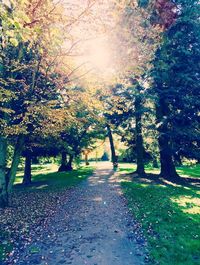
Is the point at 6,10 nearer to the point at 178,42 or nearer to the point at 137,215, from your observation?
the point at 137,215

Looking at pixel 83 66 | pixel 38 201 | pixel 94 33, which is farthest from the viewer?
pixel 38 201

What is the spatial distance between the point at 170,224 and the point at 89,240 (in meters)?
2.96

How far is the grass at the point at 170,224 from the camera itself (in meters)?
6.40

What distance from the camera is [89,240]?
7477 millimetres

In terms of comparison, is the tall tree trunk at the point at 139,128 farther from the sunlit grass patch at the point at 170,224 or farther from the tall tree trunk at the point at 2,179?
the tall tree trunk at the point at 2,179

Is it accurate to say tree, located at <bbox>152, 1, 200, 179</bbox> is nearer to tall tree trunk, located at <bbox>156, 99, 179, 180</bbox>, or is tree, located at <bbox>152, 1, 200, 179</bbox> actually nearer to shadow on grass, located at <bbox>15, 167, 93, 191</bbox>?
tall tree trunk, located at <bbox>156, 99, 179, 180</bbox>

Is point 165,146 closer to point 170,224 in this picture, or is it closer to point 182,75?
point 182,75

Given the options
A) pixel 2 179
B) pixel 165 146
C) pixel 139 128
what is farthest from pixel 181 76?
pixel 2 179

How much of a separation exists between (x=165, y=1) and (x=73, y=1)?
12.2 meters

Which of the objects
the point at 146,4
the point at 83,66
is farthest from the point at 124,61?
the point at 146,4

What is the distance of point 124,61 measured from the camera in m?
14.6

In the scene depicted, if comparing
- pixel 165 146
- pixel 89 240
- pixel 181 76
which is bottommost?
pixel 89 240

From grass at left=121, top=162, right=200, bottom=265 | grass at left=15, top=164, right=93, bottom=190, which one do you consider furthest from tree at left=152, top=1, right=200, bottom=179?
grass at left=15, top=164, right=93, bottom=190

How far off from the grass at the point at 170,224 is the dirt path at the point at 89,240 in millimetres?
408
